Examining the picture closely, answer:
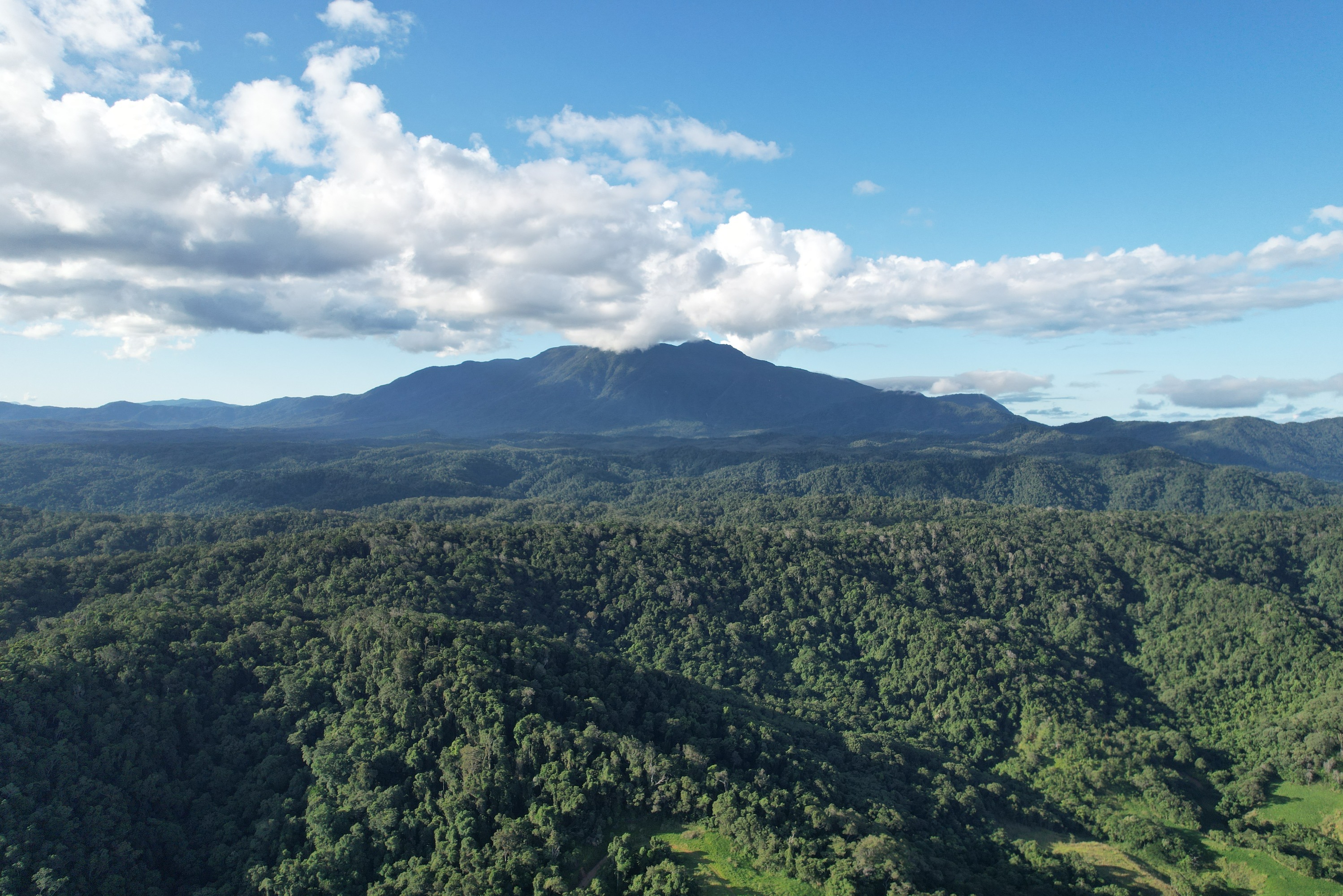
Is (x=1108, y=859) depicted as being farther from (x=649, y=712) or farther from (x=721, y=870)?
(x=649, y=712)

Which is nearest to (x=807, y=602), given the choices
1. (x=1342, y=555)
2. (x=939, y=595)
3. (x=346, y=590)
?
(x=939, y=595)

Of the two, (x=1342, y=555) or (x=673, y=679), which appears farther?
(x=1342, y=555)

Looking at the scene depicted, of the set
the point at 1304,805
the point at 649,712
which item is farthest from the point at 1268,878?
the point at 649,712

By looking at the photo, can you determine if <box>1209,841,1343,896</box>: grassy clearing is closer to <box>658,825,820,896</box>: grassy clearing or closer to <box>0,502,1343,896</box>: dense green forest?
<box>0,502,1343,896</box>: dense green forest

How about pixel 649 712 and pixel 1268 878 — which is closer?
pixel 1268 878

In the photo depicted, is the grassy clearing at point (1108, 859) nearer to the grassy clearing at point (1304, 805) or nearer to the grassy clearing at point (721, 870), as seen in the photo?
the grassy clearing at point (1304, 805)

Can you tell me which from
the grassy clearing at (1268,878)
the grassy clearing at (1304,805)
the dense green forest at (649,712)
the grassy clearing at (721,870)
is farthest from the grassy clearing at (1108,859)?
the grassy clearing at (721,870)

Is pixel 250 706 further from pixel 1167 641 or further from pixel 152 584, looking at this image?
pixel 1167 641
